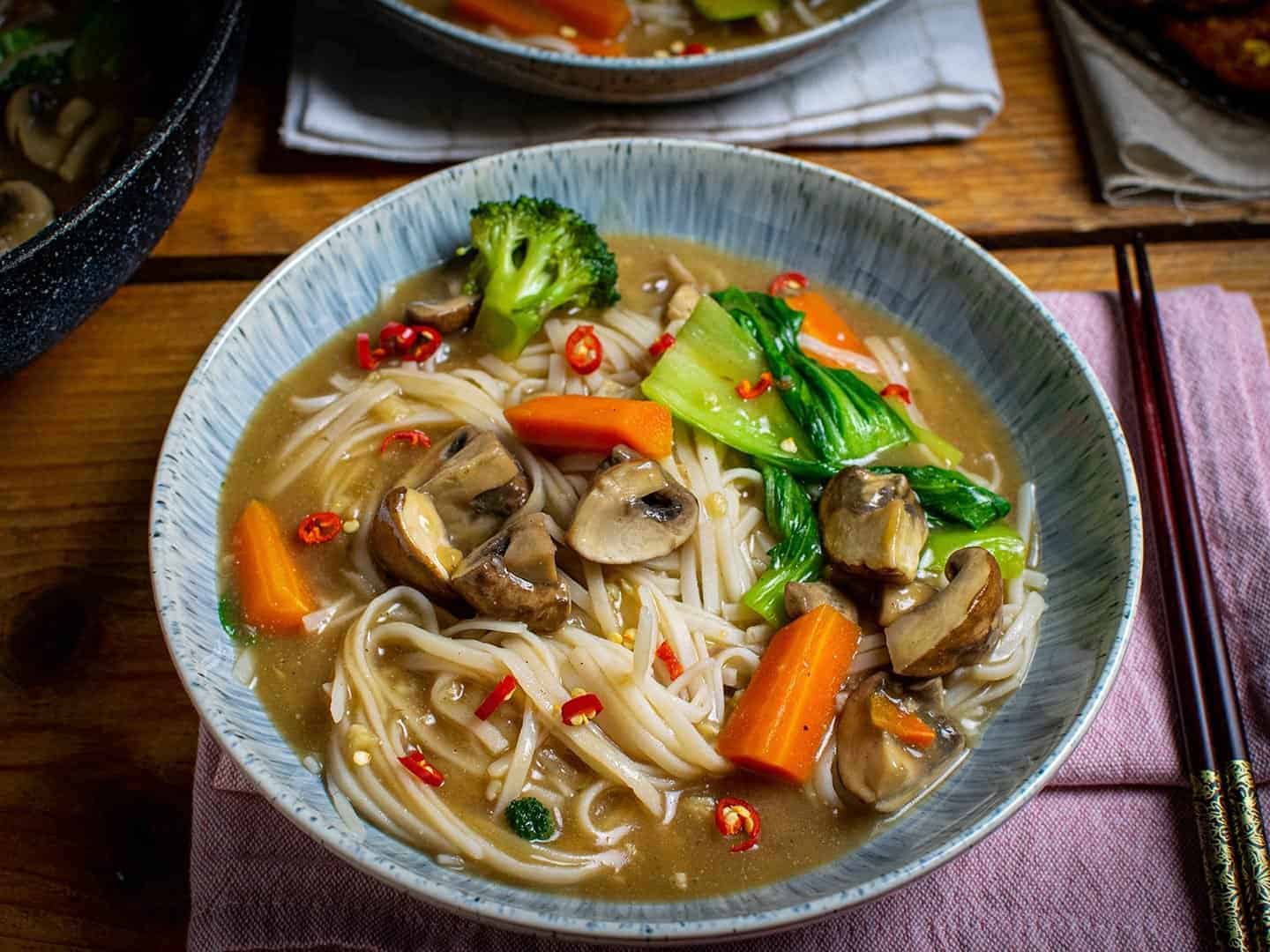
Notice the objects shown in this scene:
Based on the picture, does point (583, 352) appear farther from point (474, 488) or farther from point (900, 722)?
point (900, 722)

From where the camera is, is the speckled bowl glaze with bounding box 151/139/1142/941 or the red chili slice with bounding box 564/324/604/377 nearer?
the speckled bowl glaze with bounding box 151/139/1142/941

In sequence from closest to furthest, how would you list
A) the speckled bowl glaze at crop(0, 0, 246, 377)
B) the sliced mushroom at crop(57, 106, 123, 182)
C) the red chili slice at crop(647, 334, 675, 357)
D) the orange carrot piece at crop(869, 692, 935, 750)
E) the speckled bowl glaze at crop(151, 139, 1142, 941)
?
1. the speckled bowl glaze at crop(151, 139, 1142, 941)
2. the orange carrot piece at crop(869, 692, 935, 750)
3. the speckled bowl glaze at crop(0, 0, 246, 377)
4. the red chili slice at crop(647, 334, 675, 357)
5. the sliced mushroom at crop(57, 106, 123, 182)

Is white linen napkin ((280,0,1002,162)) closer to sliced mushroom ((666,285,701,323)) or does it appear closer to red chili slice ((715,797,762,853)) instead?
sliced mushroom ((666,285,701,323))

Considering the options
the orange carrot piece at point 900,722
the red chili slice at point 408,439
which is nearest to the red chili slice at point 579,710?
the orange carrot piece at point 900,722

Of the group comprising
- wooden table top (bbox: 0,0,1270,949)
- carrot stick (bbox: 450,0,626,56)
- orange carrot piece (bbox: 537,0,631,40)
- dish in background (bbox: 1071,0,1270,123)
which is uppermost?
dish in background (bbox: 1071,0,1270,123)

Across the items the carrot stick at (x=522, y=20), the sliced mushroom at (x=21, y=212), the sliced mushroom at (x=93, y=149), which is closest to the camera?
the sliced mushroom at (x=21, y=212)

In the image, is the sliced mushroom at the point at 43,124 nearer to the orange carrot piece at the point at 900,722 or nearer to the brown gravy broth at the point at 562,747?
the brown gravy broth at the point at 562,747

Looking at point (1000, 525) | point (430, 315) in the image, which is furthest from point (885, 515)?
point (430, 315)

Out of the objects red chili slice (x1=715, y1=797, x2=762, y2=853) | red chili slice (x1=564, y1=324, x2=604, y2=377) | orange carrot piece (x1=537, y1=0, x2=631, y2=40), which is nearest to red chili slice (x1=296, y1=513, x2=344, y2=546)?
red chili slice (x1=564, y1=324, x2=604, y2=377)
